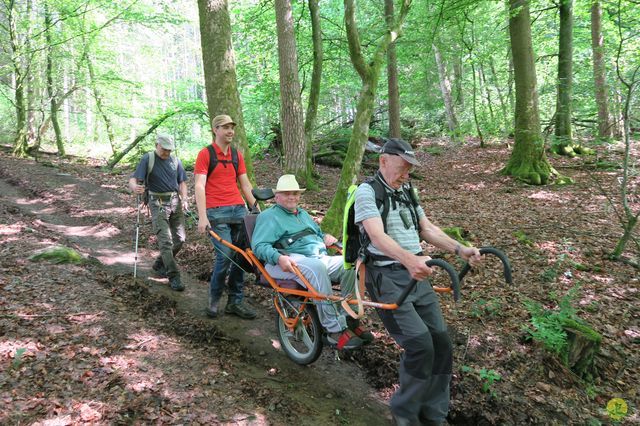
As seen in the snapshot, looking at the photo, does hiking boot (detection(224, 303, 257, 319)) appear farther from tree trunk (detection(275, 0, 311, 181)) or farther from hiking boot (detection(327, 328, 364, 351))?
tree trunk (detection(275, 0, 311, 181))

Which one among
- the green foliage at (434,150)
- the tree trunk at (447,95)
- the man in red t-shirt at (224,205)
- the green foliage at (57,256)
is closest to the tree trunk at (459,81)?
the tree trunk at (447,95)

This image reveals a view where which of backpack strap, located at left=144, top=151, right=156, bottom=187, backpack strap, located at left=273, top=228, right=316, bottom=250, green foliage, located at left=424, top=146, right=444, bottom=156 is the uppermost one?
green foliage, located at left=424, top=146, right=444, bottom=156

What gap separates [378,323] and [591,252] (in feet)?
13.7

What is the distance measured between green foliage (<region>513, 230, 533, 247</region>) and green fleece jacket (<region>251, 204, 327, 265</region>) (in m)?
4.35

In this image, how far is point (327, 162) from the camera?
50.9ft

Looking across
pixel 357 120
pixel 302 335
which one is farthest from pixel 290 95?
pixel 302 335

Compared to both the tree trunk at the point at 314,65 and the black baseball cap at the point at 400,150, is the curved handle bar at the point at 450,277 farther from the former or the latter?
the tree trunk at the point at 314,65

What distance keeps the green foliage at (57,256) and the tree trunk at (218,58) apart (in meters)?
3.51

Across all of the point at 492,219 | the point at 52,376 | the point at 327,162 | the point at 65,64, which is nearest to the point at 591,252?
the point at 492,219

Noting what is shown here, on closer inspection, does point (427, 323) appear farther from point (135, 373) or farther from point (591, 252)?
point (591, 252)

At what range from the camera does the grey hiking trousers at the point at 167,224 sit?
253 inches

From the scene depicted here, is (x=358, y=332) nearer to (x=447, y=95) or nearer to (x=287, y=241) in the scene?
(x=287, y=241)

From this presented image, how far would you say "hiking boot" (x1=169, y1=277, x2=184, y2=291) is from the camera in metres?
6.34

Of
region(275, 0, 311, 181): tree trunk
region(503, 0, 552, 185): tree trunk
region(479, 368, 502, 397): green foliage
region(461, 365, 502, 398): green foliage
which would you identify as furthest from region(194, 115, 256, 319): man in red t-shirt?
region(503, 0, 552, 185): tree trunk
